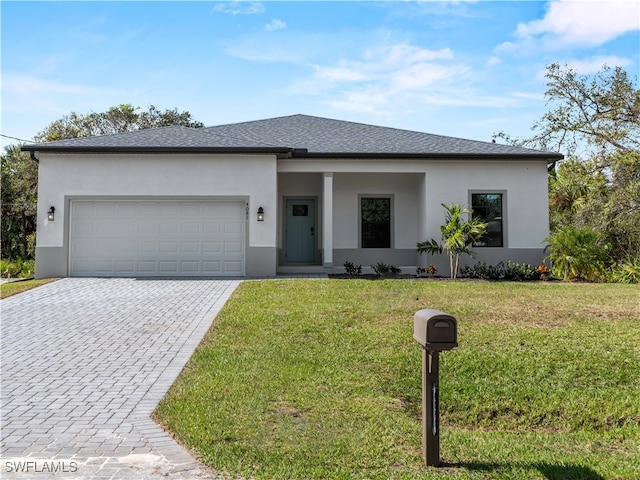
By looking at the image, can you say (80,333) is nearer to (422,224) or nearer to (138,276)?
(138,276)

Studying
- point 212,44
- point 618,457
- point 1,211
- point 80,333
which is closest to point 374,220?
point 212,44

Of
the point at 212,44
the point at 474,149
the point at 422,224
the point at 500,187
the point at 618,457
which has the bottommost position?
the point at 618,457

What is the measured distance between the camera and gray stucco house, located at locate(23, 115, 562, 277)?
1467 centimetres

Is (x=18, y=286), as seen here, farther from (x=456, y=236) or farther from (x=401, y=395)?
(x=456, y=236)

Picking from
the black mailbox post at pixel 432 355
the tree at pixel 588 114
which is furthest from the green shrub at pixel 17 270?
the tree at pixel 588 114

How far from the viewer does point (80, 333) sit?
26.5 feet

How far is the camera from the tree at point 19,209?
80.7 ft

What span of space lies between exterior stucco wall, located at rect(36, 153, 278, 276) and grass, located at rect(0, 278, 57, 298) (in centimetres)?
116

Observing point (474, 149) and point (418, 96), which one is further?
point (418, 96)

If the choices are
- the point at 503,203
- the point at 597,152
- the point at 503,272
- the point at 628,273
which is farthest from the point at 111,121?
the point at 628,273

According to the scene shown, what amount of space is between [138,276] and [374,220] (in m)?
8.15

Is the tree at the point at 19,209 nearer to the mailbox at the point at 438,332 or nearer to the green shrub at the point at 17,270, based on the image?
the green shrub at the point at 17,270

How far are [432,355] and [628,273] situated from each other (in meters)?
13.4

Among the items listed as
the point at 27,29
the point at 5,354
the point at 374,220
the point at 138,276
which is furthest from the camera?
the point at 374,220
